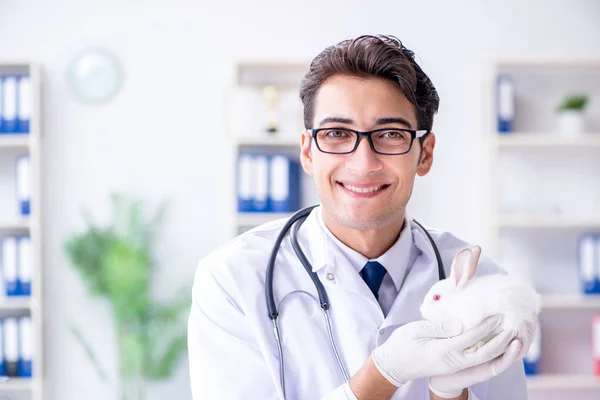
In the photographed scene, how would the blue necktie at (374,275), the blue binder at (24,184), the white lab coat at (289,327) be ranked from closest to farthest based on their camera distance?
the white lab coat at (289,327) < the blue necktie at (374,275) < the blue binder at (24,184)

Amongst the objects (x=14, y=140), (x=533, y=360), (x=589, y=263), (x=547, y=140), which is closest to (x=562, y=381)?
(x=533, y=360)

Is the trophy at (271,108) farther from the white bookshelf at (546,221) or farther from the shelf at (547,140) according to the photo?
the white bookshelf at (546,221)

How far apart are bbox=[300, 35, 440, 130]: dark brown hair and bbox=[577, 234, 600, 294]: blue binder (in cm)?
Result: 226

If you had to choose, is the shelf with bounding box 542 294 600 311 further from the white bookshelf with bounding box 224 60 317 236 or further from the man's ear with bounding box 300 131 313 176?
the man's ear with bounding box 300 131 313 176

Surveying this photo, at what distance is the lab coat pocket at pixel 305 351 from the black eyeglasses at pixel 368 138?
326 mm

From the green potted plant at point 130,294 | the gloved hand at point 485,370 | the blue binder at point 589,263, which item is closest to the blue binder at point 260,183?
the green potted plant at point 130,294

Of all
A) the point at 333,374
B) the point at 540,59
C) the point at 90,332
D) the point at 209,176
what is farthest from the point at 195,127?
the point at 333,374

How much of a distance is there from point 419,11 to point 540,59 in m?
0.68

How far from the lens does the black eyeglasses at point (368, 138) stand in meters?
1.43

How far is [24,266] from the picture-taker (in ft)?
11.5

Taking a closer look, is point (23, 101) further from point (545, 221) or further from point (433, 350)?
point (433, 350)

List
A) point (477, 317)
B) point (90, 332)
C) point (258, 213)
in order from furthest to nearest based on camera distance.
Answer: point (90, 332), point (258, 213), point (477, 317)

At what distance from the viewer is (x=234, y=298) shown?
1459 mm

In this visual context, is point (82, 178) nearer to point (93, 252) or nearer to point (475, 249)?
point (93, 252)
